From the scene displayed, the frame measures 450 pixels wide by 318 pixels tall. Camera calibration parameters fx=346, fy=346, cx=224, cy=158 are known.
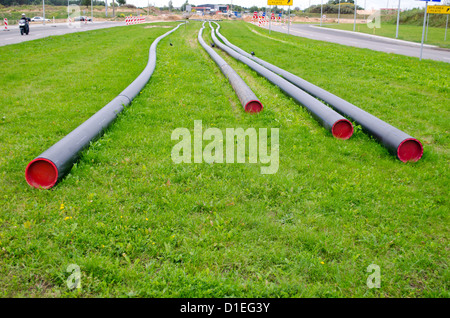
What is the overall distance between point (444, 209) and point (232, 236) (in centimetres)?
254

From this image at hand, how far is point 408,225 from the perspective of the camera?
3789 mm

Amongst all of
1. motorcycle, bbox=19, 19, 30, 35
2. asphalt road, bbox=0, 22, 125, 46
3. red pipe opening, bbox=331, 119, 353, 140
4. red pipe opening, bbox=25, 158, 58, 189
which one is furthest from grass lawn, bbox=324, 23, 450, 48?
motorcycle, bbox=19, 19, 30, 35

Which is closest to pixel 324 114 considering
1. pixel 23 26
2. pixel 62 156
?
pixel 62 156

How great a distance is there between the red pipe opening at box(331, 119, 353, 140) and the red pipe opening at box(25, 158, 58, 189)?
4481 millimetres

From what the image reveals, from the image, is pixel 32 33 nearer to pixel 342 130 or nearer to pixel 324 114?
pixel 324 114

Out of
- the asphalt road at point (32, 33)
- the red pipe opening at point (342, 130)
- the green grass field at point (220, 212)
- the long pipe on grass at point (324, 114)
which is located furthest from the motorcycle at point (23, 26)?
the red pipe opening at point (342, 130)

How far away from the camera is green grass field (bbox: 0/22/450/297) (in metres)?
3.00

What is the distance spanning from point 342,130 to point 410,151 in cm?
118

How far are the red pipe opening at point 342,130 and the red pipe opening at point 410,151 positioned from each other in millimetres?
987

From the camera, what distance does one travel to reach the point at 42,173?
4.42 metres

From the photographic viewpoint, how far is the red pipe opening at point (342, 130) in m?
6.10

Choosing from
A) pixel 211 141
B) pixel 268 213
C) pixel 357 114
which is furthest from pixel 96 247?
pixel 357 114

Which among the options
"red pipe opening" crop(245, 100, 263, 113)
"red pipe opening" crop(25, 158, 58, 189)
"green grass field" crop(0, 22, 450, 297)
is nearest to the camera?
"green grass field" crop(0, 22, 450, 297)

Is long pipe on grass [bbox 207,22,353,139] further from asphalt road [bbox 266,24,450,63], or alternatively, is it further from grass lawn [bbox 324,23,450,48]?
grass lawn [bbox 324,23,450,48]
